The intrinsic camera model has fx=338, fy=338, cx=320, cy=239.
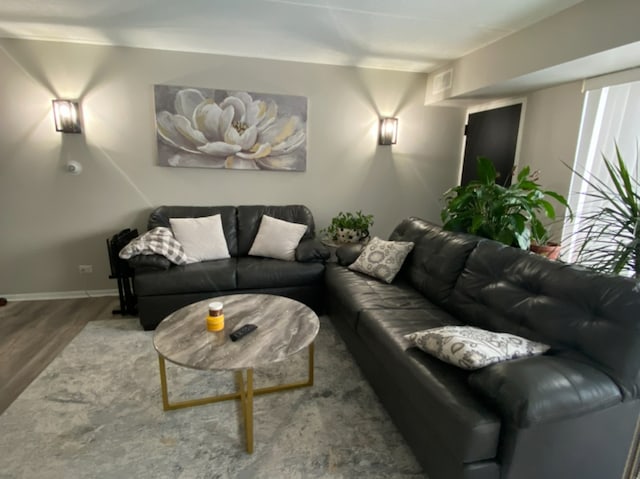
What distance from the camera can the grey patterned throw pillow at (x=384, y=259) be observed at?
2.70m

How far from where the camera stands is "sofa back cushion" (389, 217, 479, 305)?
91.0 inches

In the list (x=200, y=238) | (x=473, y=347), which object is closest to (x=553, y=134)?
(x=473, y=347)

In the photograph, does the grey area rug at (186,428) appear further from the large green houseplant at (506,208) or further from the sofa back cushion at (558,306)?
the large green houseplant at (506,208)

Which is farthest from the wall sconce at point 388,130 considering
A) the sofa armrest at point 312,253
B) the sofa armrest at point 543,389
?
the sofa armrest at point 543,389

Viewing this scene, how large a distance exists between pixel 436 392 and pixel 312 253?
189cm

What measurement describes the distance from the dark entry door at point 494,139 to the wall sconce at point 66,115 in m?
4.10

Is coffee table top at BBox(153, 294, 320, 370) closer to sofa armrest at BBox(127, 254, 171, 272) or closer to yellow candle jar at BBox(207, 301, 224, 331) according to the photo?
yellow candle jar at BBox(207, 301, 224, 331)

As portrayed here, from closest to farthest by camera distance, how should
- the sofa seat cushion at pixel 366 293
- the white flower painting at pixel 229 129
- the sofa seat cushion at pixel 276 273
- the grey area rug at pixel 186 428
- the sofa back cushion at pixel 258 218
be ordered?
the grey area rug at pixel 186 428, the sofa seat cushion at pixel 366 293, the sofa seat cushion at pixel 276 273, the white flower painting at pixel 229 129, the sofa back cushion at pixel 258 218

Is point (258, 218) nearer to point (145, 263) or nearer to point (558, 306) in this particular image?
point (145, 263)

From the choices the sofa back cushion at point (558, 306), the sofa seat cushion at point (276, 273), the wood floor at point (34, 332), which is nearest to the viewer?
the sofa back cushion at point (558, 306)

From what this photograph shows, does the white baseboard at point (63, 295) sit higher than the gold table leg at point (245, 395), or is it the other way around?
the gold table leg at point (245, 395)

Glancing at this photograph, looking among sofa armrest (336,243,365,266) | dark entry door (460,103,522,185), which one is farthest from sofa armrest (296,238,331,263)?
dark entry door (460,103,522,185)

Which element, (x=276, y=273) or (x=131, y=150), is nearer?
(x=276, y=273)

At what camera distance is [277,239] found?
3273mm
